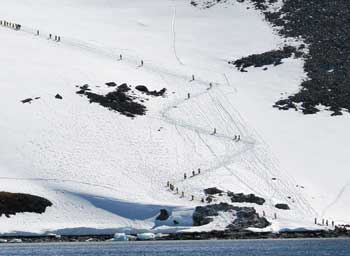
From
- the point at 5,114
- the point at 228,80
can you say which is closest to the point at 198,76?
the point at 228,80

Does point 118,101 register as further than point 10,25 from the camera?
No

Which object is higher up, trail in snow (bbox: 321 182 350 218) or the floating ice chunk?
trail in snow (bbox: 321 182 350 218)

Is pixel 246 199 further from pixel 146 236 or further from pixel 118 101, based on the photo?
pixel 118 101

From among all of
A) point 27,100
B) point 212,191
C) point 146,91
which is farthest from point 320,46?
point 212,191

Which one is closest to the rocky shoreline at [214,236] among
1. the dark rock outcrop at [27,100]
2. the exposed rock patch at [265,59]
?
the dark rock outcrop at [27,100]

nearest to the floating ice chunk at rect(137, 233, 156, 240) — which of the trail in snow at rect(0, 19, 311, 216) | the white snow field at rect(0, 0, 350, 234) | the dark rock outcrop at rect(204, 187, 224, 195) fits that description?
the white snow field at rect(0, 0, 350, 234)

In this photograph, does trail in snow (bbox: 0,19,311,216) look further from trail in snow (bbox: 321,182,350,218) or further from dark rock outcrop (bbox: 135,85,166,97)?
dark rock outcrop (bbox: 135,85,166,97)

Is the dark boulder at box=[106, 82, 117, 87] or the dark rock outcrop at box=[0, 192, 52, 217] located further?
the dark boulder at box=[106, 82, 117, 87]
